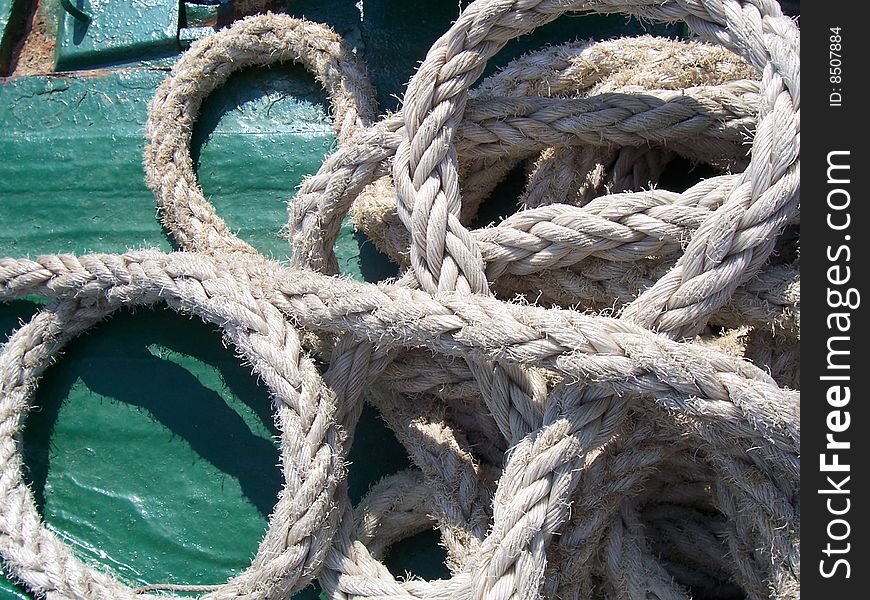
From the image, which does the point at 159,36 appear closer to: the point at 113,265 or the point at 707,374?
the point at 113,265

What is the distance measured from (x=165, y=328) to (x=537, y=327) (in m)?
0.74

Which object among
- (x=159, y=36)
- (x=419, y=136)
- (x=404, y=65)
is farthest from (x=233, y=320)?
(x=159, y=36)

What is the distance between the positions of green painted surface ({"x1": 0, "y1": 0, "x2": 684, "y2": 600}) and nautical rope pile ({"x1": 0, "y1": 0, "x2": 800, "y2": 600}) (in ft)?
0.23

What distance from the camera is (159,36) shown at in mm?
1598

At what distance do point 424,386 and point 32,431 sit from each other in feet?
2.47

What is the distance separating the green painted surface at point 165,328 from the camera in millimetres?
1318

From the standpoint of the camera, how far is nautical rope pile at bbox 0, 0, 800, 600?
0.95 meters

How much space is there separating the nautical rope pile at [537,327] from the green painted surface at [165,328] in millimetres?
70
